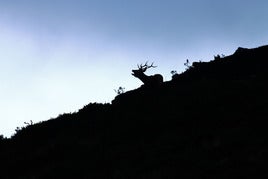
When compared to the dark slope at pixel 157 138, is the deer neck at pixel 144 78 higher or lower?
higher

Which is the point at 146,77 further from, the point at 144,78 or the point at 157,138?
the point at 157,138

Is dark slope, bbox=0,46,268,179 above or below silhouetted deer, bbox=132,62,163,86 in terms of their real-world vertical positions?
below

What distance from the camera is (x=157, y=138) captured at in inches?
746

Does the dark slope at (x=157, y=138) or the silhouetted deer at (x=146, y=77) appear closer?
the dark slope at (x=157, y=138)

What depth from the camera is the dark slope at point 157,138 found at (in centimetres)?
1434

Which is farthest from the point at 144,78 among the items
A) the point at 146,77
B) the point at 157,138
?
the point at 157,138

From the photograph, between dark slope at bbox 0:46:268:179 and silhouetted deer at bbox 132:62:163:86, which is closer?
dark slope at bbox 0:46:268:179

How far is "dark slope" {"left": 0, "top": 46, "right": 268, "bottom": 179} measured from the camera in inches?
564

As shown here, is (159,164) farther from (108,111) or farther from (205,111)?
(108,111)

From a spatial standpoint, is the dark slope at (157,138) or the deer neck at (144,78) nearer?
the dark slope at (157,138)

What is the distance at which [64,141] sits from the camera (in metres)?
22.1

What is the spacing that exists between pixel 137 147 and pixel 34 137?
9.40 m

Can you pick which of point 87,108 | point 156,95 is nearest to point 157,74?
point 156,95

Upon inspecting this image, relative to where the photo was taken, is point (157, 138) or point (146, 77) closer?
point (157, 138)
